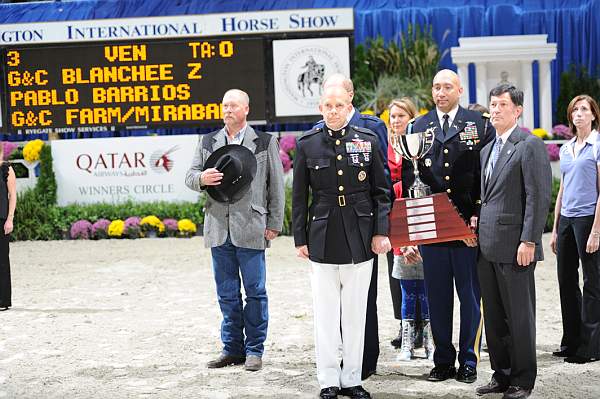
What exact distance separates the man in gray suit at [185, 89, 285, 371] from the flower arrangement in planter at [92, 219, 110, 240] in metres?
7.38

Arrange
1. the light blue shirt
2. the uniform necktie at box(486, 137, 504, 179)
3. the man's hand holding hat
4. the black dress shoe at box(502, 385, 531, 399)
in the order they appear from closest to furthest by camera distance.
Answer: the black dress shoe at box(502, 385, 531, 399) < the uniform necktie at box(486, 137, 504, 179) < the man's hand holding hat < the light blue shirt

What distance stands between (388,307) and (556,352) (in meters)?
2.01

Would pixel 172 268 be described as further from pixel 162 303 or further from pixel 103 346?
pixel 103 346

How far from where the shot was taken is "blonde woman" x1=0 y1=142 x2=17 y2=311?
7.38 m

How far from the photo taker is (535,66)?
1534 cm

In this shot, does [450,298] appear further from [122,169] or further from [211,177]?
[122,169]

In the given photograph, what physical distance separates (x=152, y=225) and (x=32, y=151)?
222cm

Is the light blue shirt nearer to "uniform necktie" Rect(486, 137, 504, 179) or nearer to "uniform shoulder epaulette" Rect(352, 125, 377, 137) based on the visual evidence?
"uniform necktie" Rect(486, 137, 504, 179)

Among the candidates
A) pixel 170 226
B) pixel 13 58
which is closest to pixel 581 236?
pixel 170 226

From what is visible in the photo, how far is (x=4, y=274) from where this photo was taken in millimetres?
7391

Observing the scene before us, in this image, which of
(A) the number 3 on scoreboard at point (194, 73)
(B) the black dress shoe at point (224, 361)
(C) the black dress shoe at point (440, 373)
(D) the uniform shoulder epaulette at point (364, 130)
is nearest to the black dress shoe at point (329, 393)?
(C) the black dress shoe at point (440, 373)

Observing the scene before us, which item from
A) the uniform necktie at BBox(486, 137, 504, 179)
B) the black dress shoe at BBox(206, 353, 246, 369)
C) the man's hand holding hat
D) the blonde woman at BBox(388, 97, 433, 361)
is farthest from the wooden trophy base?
the black dress shoe at BBox(206, 353, 246, 369)

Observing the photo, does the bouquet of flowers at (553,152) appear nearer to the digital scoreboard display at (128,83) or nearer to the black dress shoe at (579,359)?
the digital scoreboard display at (128,83)

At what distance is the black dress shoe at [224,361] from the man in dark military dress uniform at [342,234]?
39.2 inches
